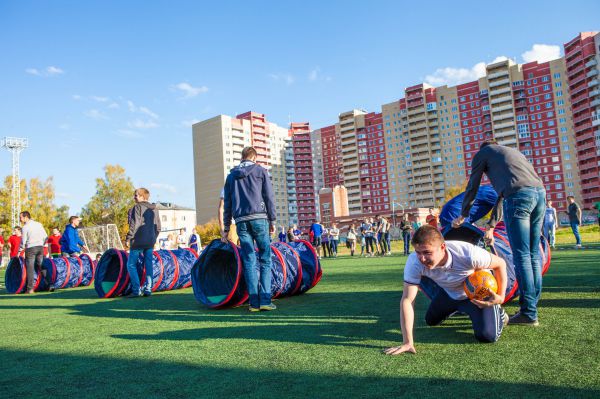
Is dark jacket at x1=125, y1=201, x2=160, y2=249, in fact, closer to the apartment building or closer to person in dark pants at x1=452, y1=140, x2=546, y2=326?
person in dark pants at x1=452, y1=140, x2=546, y2=326

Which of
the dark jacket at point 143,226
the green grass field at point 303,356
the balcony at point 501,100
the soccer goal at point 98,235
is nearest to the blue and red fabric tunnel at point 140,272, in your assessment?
the dark jacket at point 143,226

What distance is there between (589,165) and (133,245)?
334ft

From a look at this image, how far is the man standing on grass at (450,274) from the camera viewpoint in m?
3.22

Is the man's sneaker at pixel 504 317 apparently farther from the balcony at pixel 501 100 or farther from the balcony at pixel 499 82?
the balcony at pixel 499 82

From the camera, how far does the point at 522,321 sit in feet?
13.1

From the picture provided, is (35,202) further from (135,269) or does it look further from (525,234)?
(525,234)

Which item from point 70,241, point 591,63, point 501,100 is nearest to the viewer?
point 70,241

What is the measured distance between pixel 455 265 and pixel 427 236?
42 cm

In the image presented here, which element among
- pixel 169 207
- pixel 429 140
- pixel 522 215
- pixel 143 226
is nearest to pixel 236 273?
pixel 143 226

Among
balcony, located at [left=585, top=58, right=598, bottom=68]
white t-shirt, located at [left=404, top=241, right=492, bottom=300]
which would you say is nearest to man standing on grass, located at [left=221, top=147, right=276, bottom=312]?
white t-shirt, located at [left=404, top=241, right=492, bottom=300]

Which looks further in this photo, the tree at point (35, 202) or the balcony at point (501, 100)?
the balcony at point (501, 100)

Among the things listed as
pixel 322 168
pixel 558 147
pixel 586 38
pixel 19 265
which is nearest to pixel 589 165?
pixel 558 147

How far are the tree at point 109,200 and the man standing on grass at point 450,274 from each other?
158 ft

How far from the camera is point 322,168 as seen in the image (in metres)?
152
